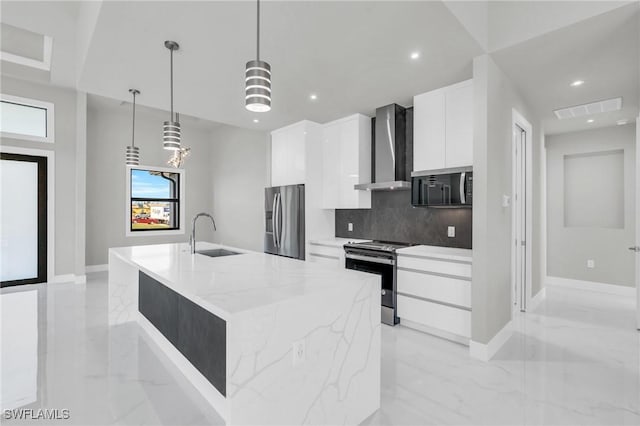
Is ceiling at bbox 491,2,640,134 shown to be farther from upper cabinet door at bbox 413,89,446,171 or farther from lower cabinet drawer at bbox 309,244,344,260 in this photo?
lower cabinet drawer at bbox 309,244,344,260

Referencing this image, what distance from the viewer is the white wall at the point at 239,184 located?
259 inches

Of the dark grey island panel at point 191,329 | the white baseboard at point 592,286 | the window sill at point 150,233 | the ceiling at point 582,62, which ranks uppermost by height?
the ceiling at point 582,62

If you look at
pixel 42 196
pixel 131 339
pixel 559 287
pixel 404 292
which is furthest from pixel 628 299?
pixel 42 196

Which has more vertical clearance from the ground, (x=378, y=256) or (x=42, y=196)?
(x=42, y=196)

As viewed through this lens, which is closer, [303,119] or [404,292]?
[404,292]

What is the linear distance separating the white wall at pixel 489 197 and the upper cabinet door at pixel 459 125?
0.87ft

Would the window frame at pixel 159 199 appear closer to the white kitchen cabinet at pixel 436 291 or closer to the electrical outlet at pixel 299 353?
the white kitchen cabinet at pixel 436 291

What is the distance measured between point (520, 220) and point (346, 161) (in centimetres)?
237

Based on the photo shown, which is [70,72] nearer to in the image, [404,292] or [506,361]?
[404,292]

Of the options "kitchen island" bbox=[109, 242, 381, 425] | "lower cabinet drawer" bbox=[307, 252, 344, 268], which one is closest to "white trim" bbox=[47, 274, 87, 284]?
"kitchen island" bbox=[109, 242, 381, 425]

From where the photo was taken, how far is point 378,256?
368cm

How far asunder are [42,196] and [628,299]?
9.14 meters

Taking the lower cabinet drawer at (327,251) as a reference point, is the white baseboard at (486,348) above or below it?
below

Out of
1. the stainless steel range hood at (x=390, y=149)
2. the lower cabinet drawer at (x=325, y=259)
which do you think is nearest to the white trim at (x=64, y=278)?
the lower cabinet drawer at (x=325, y=259)
